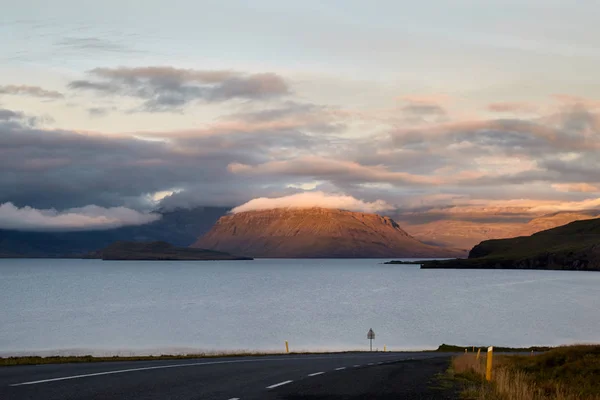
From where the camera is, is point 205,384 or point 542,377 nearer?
point 205,384

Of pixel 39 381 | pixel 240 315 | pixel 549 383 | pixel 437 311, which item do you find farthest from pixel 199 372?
pixel 437 311

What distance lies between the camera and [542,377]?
26219mm

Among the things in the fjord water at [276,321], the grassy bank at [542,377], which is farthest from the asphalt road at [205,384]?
the fjord water at [276,321]

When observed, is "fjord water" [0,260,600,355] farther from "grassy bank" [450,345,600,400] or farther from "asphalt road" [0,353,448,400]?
"asphalt road" [0,353,448,400]

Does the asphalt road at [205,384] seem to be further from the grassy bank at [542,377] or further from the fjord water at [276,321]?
the fjord water at [276,321]

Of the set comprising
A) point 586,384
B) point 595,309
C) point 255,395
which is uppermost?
point 255,395

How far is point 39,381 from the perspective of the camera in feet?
60.7

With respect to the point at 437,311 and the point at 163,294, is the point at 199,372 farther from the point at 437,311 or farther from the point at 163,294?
the point at 163,294

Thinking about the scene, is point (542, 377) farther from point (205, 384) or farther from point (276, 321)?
point (276, 321)

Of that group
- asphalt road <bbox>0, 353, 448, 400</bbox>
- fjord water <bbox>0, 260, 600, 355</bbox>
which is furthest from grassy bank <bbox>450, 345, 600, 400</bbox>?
fjord water <bbox>0, 260, 600, 355</bbox>

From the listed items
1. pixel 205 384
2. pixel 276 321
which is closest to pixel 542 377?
pixel 205 384

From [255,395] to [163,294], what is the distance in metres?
155

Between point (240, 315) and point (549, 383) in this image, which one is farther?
point (240, 315)

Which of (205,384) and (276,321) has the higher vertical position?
(205,384)
